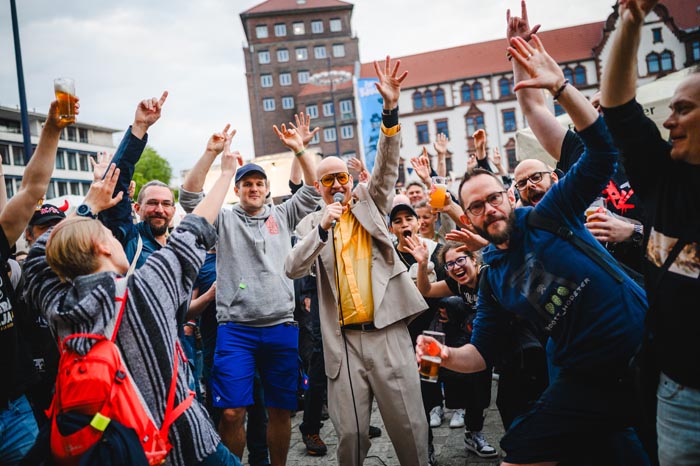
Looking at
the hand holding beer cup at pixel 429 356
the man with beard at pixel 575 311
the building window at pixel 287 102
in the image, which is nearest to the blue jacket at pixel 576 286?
the man with beard at pixel 575 311

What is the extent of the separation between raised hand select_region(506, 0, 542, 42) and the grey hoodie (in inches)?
82.2

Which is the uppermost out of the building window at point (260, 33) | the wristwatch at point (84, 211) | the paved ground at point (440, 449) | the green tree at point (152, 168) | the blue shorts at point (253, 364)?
the building window at point (260, 33)

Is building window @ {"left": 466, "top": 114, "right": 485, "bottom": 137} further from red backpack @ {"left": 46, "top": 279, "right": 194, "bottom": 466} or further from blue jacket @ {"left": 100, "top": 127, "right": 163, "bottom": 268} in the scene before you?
red backpack @ {"left": 46, "top": 279, "right": 194, "bottom": 466}

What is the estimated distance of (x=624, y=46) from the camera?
6.21 feet

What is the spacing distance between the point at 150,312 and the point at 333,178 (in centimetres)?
191

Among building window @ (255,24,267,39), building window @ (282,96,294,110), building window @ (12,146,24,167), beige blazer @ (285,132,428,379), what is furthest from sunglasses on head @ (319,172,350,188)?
building window @ (12,146,24,167)

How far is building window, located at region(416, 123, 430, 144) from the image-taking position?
53.2m

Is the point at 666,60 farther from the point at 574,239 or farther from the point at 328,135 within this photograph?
the point at 574,239

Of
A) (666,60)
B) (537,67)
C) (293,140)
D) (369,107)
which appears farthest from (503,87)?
(537,67)

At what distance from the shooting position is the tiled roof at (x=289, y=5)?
57.7 metres

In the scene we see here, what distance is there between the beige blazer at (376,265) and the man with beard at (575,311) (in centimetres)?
107

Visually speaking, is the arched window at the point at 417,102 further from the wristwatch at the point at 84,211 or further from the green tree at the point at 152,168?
the wristwatch at the point at 84,211

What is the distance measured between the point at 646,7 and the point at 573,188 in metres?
0.85

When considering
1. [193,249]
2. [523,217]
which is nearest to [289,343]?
[193,249]
